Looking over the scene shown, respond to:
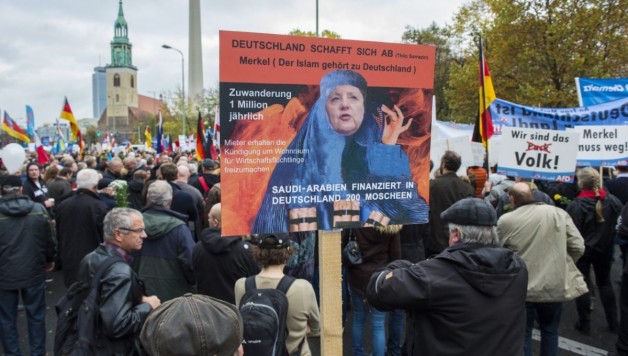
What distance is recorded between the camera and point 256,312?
277 cm

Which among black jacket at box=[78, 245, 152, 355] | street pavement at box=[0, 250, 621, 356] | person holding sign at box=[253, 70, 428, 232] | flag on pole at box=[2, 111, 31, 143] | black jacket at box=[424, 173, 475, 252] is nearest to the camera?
person holding sign at box=[253, 70, 428, 232]

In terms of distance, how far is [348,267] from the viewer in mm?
4902

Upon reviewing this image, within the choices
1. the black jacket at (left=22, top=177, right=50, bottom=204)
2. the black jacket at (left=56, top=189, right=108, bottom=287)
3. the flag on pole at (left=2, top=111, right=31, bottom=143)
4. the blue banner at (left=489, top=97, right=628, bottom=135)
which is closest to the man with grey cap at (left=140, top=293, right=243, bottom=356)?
the black jacket at (left=56, top=189, right=108, bottom=287)

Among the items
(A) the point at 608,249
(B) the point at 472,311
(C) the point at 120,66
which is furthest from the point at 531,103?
(C) the point at 120,66

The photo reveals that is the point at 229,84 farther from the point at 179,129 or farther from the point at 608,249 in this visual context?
the point at 179,129

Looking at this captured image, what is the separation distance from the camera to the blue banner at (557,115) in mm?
6973

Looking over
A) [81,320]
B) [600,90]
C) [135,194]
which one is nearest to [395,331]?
[81,320]

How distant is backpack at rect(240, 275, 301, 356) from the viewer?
8.90ft

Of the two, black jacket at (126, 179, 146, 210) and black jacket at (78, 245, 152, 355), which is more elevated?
black jacket at (126, 179, 146, 210)

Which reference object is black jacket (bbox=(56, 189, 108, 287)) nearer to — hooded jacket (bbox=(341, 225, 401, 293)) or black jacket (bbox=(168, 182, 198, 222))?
black jacket (bbox=(168, 182, 198, 222))

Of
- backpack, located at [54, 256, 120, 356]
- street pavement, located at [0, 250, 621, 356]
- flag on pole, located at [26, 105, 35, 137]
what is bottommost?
street pavement, located at [0, 250, 621, 356]

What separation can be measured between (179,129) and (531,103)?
40220 millimetres

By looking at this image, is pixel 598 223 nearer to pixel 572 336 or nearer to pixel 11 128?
pixel 572 336

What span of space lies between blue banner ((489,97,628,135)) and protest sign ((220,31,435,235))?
4.29 meters
